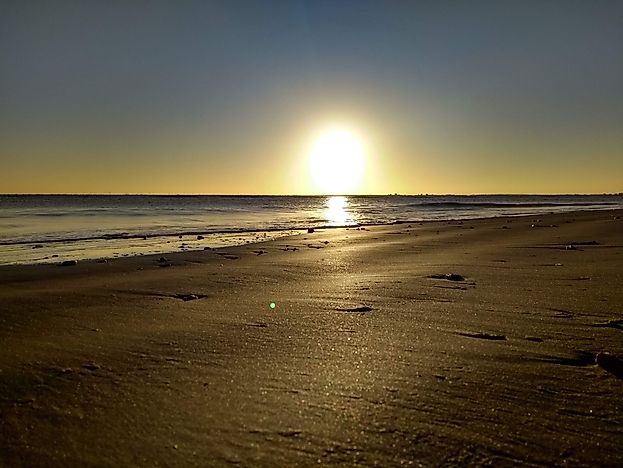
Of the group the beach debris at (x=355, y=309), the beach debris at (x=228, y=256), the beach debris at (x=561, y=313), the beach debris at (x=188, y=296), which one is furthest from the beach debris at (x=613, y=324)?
the beach debris at (x=228, y=256)

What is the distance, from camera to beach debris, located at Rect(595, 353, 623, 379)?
3.19m

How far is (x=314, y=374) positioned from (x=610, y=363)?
1911 mm

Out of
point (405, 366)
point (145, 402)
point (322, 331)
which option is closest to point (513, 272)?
point (322, 331)

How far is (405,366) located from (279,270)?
17.6 ft

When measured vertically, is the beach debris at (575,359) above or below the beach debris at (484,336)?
above

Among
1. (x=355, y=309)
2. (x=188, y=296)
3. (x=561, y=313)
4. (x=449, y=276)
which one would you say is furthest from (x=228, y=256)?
(x=561, y=313)

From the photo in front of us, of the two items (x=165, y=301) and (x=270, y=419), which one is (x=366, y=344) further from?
(x=165, y=301)

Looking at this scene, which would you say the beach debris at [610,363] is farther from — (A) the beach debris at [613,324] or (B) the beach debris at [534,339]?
(A) the beach debris at [613,324]

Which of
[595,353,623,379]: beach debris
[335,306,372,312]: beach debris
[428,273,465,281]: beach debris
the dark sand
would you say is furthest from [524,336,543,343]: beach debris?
[428,273,465,281]: beach debris

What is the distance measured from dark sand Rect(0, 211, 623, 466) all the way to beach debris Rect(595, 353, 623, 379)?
0.14 ft

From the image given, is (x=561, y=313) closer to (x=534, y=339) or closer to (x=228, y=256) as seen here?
(x=534, y=339)

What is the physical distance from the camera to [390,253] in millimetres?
11164

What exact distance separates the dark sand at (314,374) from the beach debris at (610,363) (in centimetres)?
4

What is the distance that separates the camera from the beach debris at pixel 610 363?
319 centimetres
